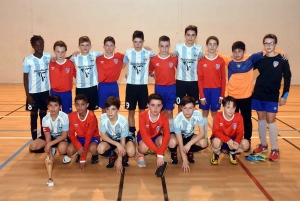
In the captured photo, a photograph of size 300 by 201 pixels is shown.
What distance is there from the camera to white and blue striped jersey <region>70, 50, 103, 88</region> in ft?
15.1

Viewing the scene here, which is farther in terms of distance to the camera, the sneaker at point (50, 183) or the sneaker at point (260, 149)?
the sneaker at point (260, 149)

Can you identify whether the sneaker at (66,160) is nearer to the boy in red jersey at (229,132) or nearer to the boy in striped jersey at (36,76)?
the boy in striped jersey at (36,76)

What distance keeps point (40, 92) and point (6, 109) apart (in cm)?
331

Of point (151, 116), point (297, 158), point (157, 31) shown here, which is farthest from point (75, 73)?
point (157, 31)

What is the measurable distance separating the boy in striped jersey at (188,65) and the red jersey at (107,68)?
93 centimetres

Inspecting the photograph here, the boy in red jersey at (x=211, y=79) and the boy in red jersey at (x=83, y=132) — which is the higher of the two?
the boy in red jersey at (x=211, y=79)

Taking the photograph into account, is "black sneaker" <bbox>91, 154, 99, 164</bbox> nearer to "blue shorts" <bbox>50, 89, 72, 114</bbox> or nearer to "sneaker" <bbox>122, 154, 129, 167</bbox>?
"sneaker" <bbox>122, 154, 129, 167</bbox>

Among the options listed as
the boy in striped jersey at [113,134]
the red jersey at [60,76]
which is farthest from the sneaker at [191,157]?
the red jersey at [60,76]

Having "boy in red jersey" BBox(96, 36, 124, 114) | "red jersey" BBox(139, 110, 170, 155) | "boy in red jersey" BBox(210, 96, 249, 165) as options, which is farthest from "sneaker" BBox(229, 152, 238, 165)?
"boy in red jersey" BBox(96, 36, 124, 114)

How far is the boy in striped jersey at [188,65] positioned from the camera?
460cm

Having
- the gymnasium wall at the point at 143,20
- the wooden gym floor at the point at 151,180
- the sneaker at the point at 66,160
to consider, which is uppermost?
the gymnasium wall at the point at 143,20

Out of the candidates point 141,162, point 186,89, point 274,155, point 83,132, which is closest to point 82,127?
point 83,132

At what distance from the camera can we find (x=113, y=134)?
382 centimetres

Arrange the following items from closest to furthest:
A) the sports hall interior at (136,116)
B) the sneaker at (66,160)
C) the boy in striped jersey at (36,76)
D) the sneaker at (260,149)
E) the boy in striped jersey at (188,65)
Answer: the sports hall interior at (136,116) → the sneaker at (66,160) → the sneaker at (260,149) → the boy in striped jersey at (36,76) → the boy in striped jersey at (188,65)
